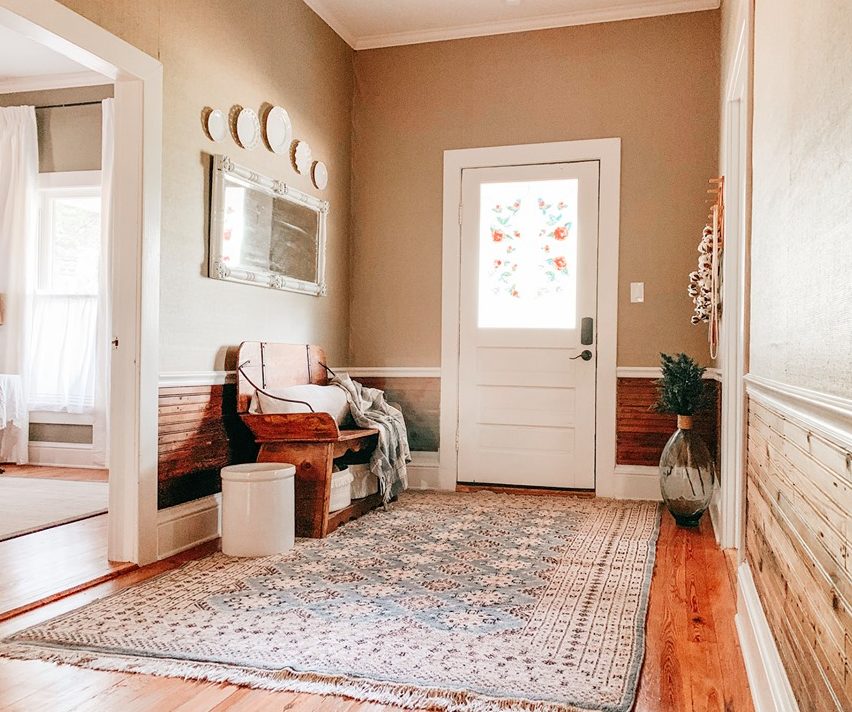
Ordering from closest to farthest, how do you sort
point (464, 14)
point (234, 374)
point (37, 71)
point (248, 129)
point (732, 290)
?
point (732, 290) < point (234, 374) < point (248, 129) < point (464, 14) < point (37, 71)

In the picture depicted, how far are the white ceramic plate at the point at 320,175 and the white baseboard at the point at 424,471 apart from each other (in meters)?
1.79

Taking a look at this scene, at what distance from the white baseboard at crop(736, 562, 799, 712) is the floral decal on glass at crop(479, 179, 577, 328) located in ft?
8.26

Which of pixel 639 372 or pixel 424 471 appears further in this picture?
pixel 424 471

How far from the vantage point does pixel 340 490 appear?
3.77 metres

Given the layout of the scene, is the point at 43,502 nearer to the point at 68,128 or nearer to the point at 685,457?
the point at 68,128

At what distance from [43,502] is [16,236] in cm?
237

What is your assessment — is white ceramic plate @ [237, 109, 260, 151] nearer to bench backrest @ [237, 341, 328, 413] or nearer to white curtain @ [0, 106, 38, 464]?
bench backrest @ [237, 341, 328, 413]

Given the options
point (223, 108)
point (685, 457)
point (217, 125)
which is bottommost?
point (685, 457)

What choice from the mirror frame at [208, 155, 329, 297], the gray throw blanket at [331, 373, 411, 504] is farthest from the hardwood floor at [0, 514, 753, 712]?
the gray throw blanket at [331, 373, 411, 504]

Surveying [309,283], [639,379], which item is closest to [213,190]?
[309,283]

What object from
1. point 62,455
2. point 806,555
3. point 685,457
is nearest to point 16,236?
point 62,455

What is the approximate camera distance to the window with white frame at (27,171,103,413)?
5.66m

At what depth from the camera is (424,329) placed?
503 centimetres

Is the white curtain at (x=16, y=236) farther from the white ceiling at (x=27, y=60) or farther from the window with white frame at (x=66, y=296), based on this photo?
the white ceiling at (x=27, y=60)
